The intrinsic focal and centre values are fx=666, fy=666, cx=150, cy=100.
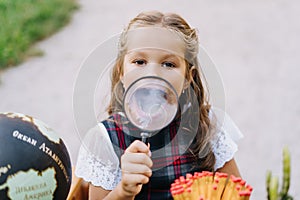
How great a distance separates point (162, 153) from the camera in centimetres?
185

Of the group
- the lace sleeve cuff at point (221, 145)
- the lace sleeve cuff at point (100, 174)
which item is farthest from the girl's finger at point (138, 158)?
the lace sleeve cuff at point (221, 145)

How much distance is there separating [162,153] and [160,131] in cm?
6

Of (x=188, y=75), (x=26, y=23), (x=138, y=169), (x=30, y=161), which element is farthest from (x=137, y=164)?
(x=26, y=23)

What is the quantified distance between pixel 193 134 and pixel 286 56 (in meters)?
3.62

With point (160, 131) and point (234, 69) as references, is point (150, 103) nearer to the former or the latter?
point (160, 131)

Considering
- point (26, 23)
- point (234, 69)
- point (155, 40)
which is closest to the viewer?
point (155, 40)

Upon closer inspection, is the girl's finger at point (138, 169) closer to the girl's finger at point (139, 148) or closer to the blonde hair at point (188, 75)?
the girl's finger at point (139, 148)

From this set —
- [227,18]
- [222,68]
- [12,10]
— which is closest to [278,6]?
[227,18]

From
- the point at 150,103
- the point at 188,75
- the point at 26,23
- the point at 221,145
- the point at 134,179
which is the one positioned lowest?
the point at 134,179

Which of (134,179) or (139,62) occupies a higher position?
(139,62)

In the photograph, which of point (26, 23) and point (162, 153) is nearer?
point (162, 153)

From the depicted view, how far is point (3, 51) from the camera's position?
5.11m

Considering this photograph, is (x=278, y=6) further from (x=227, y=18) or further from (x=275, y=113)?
(x=275, y=113)

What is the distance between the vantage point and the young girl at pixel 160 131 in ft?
5.42
